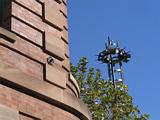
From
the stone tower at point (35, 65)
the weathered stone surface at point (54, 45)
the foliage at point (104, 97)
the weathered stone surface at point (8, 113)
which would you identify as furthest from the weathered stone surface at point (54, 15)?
the foliage at point (104, 97)

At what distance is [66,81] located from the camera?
1066 centimetres

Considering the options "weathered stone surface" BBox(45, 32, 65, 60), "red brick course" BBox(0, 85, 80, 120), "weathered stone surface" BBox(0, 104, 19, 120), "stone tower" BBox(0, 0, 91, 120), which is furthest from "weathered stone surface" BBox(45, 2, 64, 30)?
"weathered stone surface" BBox(0, 104, 19, 120)

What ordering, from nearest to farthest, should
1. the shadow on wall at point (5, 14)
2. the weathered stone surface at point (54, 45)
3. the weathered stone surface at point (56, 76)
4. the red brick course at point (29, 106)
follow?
the red brick course at point (29, 106) < the shadow on wall at point (5, 14) < the weathered stone surface at point (56, 76) < the weathered stone surface at point (54, 45)

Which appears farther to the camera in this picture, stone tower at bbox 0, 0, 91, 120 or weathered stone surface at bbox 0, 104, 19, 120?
stone tower at bbox 0, 0, 91, 120

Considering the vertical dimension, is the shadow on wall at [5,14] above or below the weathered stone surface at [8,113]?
above

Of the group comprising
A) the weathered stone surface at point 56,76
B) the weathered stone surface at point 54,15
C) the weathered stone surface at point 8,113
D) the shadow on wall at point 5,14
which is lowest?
the weathered stone surface at point 8,113

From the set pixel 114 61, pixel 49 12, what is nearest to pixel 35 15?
pixel 49 12

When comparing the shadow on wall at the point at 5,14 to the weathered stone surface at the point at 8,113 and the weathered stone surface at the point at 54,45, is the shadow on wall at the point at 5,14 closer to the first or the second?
the weathered stone surface at the point at 54,45

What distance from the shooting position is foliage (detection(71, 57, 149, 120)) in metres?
23.6

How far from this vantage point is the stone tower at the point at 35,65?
880 cm

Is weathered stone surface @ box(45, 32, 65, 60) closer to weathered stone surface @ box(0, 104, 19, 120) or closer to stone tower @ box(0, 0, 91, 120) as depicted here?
stone tower @ box(0, 0, 91, 120)

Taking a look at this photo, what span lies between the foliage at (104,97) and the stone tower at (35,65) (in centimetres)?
1219

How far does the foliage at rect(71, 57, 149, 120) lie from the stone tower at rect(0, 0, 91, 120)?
12188mm

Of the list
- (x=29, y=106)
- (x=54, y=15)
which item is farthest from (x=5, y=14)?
(x=29, y=106)
